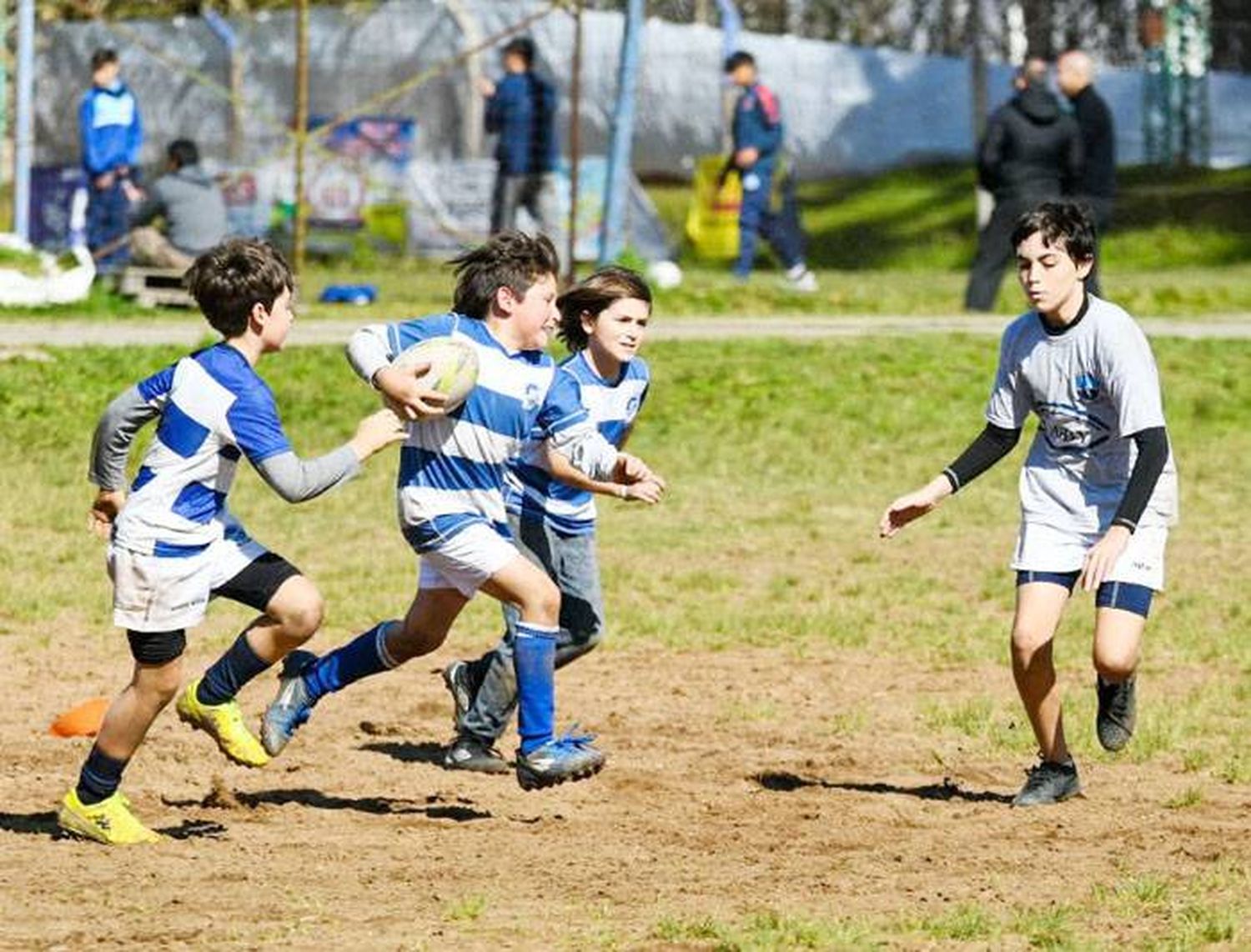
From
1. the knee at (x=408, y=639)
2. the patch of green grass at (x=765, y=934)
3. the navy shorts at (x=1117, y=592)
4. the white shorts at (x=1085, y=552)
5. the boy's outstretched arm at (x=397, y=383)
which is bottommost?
the patch of green grass at (x=765, y=934)

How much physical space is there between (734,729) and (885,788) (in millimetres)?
1156

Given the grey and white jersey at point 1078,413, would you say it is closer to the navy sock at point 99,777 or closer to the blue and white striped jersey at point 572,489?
the blue and white striped jersey at point 572,489

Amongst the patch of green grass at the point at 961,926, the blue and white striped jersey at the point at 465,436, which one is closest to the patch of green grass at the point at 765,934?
the patch of green grass at the point at 961,926

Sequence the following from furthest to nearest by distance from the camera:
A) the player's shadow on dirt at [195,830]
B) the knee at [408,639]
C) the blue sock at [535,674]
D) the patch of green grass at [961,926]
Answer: the knee at [408,639], the blue sock at [535,674], the player's shadow on dirt at [195,830], the patch of green grass at [961,926]

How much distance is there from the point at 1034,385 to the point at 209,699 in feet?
8.71

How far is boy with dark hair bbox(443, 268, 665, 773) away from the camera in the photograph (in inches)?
345

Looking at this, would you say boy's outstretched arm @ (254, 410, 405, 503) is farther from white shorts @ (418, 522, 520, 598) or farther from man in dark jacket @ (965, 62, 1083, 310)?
man in dark jacket @ (965, 62, 1083, 310)

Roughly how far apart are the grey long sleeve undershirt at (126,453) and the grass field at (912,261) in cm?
1307

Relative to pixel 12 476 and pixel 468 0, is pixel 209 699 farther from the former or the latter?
pixel 468 0

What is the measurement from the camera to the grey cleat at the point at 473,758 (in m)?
9.13

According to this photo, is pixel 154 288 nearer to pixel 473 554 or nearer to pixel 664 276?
pixel 664 276

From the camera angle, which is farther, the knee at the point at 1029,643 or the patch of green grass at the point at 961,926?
the knee at the point at 1029,643

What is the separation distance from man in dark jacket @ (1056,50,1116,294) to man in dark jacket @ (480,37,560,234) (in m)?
5.22

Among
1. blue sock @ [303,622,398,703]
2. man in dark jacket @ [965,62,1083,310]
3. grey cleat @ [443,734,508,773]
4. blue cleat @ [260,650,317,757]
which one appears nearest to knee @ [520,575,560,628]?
blue sock @ [303,622,398,703]
